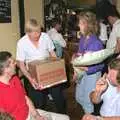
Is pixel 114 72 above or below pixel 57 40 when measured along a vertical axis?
above

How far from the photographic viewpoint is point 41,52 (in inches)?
149

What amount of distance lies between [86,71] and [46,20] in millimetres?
2292

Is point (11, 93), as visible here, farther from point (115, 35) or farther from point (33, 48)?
point (115, 35)

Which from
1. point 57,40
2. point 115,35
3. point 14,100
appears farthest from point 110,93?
point 57,40

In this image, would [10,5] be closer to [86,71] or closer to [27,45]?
[27,45]

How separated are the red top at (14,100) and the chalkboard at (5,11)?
5.29 ft

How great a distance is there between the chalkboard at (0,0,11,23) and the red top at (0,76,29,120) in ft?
5.29

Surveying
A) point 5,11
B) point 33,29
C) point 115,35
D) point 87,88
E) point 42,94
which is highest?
point 5,11

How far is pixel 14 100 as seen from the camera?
278 centimetres

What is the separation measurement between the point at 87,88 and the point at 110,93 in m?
0.99

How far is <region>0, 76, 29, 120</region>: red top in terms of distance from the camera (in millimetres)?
2723

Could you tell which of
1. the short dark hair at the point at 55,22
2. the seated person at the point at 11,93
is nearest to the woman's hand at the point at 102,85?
the seated person at the point at 11,93

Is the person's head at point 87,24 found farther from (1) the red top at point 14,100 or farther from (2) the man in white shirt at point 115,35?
(1) the red top at point 14,100

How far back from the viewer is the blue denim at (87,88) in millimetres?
3492
